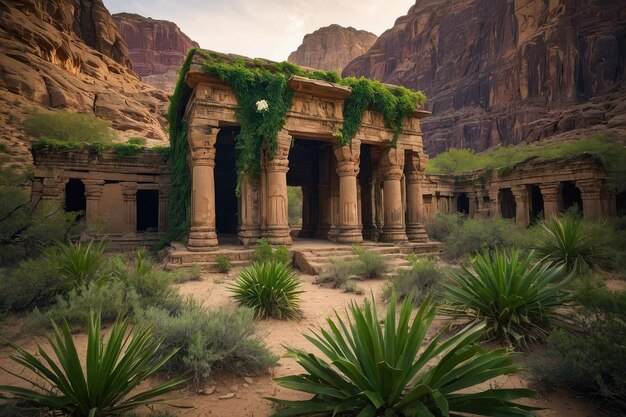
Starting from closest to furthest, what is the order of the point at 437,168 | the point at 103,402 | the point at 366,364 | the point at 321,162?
the point at 103,402, the point at 366,364, the point at 321,162, the point at 437,168

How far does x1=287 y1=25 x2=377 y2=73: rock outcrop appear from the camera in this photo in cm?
10794

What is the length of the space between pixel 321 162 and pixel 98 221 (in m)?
9.64

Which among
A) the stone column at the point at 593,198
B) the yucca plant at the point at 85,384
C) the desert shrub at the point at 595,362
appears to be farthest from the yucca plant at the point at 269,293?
the stone column at the point at 593,198

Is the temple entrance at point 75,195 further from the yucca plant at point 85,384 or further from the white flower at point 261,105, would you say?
the yucca plant at point 85,384

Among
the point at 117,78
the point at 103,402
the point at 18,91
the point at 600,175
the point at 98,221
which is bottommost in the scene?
the point at 103,402

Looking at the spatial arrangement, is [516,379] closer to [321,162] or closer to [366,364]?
[366,364]

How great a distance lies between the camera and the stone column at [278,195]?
10352mm

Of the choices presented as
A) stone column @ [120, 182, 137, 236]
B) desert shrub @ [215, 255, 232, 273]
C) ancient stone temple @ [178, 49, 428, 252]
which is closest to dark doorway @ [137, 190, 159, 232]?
stone column @ [120, 182, 137, 236]

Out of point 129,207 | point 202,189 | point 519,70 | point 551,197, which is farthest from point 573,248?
point 519,70

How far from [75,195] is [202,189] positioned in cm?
1022

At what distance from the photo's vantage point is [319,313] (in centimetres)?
552

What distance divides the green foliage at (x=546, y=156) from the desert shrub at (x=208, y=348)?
63.5 ft

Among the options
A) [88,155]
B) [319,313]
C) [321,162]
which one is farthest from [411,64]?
[319,313]

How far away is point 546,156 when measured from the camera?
2002 cm
